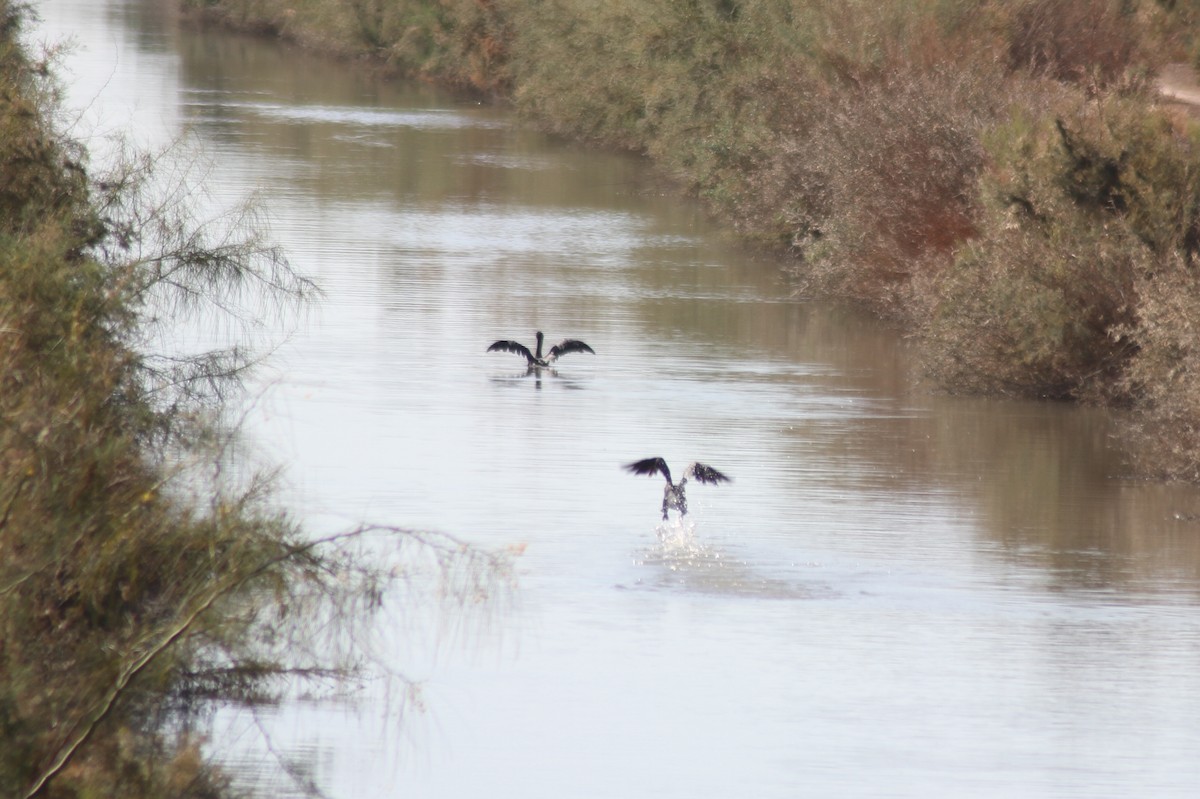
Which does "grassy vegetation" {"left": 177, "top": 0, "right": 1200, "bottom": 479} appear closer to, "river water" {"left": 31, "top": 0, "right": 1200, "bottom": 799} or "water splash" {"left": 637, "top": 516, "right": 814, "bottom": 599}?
"river water" {"left": 31, "top": 0, "right": 1200, "bottom": 799}

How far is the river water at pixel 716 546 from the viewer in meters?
9.45

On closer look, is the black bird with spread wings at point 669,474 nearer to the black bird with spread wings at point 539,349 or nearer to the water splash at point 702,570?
the water splash at point 702,570

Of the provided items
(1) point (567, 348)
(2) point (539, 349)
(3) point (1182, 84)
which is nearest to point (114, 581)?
(1) point (567, 348)

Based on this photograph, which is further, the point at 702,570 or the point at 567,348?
the point at 567,348

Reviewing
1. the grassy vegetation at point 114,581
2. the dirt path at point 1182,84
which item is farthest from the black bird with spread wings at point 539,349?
the dirt path at point 1182,84

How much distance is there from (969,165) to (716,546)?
31.0ft

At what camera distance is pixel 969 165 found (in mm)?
21250

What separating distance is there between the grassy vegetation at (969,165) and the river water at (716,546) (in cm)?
63

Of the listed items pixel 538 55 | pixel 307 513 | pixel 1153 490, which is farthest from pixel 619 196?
pixel 307 513

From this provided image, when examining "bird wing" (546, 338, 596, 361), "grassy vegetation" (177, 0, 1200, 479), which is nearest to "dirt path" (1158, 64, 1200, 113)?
"grassy vegetation" (177, 0, 1200, 479)

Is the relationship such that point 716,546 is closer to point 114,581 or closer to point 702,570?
point 702,570

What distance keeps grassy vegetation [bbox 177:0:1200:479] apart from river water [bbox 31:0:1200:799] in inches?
25.0

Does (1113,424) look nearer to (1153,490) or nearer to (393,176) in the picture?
(1153,490)

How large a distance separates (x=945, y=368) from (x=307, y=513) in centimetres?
758
